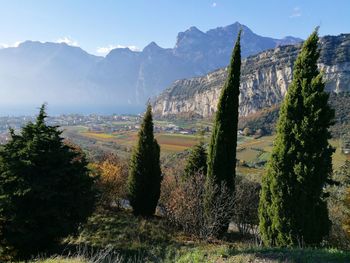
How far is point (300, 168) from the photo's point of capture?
39.5 ft

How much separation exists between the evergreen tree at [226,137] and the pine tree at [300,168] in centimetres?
496

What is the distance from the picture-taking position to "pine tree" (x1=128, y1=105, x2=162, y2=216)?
2194 centimetres

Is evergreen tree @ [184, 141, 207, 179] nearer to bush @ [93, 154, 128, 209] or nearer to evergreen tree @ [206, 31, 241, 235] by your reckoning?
bush @ [93, 154, 128, 209]

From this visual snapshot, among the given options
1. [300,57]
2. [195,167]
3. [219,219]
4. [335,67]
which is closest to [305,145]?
[300,57]

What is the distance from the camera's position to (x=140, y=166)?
22.1m

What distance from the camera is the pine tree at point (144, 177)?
2194 cm

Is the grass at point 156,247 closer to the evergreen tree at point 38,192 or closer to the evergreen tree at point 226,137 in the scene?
the evergreen tree at point 38,192

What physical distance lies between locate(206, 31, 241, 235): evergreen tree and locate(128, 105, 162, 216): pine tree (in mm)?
5108

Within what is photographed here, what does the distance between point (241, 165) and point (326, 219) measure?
157ft

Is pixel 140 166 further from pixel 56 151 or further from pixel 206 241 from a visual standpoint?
pixel 56 151

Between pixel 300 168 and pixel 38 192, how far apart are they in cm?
906

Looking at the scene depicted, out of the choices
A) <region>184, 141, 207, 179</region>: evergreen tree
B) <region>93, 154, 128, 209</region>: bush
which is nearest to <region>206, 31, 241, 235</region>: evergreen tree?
<region>184, 141, 207, 179</region>: evergreen tree

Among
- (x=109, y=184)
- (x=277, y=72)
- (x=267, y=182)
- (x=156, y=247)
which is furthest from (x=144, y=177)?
(x=277, y=72)

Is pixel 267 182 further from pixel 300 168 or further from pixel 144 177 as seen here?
pixel 144 177
